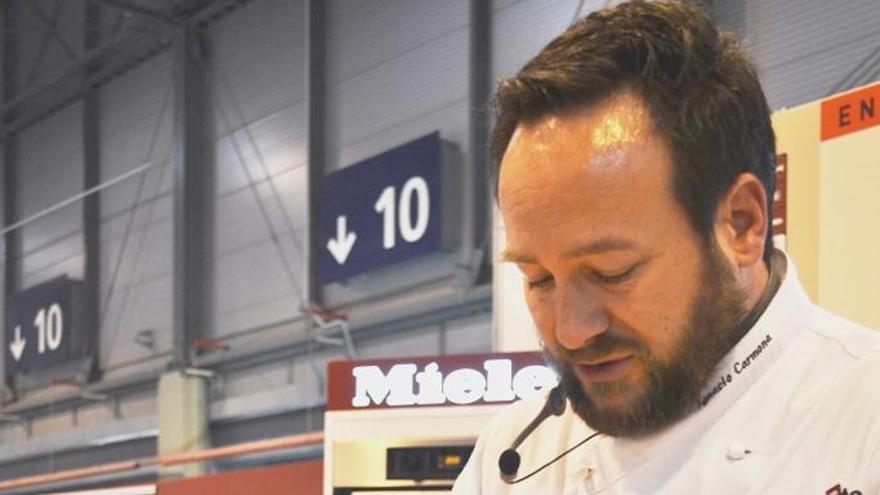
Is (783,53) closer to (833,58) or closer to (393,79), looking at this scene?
(833,58)

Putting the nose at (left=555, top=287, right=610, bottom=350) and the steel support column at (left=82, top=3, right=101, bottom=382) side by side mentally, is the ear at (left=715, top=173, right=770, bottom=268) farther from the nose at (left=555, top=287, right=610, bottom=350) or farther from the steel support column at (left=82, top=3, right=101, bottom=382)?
the steel support column at (left=82, top=3, right=101, bottom=382)

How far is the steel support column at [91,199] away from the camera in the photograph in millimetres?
9234

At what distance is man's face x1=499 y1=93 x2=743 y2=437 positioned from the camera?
832 mm

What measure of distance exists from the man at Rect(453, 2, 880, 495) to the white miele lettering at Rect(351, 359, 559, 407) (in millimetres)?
1697

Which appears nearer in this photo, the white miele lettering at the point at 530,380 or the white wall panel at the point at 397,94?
the white miele lettering at the point at 530,380

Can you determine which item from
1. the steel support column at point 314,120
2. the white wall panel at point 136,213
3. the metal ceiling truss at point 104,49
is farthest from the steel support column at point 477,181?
the white wall panel at point 136,213

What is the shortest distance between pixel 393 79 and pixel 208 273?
2.14 metres

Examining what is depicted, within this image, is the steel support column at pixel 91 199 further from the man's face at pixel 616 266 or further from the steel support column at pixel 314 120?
the man's face at pixel 616 266

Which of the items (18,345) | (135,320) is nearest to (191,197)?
(135,320)

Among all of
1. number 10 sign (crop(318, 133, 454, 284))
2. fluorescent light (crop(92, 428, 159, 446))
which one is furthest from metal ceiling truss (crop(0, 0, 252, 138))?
fluorescent light (crop(92, 428, 159, 446))

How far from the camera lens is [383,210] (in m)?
6.73

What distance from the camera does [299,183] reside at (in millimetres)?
7441

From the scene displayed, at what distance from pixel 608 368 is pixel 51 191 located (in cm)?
964

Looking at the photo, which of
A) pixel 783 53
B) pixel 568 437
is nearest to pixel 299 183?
pixel 783 53
